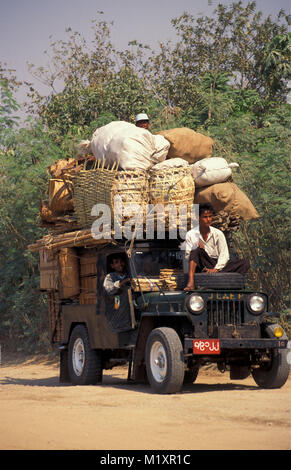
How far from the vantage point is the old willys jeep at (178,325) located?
965cm

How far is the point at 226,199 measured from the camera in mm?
11211

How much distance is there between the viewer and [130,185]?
10.6 m

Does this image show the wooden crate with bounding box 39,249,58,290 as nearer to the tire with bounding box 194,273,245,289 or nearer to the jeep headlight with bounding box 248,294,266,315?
the tire with bounding box 194,273,245,289

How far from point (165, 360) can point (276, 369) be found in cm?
160

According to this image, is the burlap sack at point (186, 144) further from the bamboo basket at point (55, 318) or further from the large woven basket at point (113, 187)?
the bamboo basket at point (55, 318)

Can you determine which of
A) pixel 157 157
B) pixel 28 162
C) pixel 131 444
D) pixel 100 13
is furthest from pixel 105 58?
pixel 131 444

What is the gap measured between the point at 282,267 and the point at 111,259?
400 centimetres

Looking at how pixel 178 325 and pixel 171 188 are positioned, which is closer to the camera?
pixel 178 325

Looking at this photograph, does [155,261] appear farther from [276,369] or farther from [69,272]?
[276,369]

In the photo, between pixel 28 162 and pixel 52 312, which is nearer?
pixel 52 312

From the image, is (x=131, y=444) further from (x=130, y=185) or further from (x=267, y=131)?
(x=267, y=131)

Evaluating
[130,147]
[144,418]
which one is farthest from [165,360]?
[130,147]

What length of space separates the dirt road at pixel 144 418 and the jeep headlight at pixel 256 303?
101 centimetres

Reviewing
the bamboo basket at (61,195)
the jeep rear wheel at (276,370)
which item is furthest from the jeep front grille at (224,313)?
the bamboo basket at (61,195)
